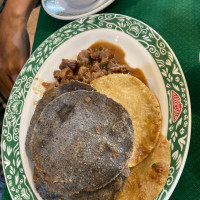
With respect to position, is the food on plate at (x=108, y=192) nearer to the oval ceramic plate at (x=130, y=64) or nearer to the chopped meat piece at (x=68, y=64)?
the oval ceramic plate at (x=130, y=64)

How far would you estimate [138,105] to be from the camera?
→ 263 centimetres

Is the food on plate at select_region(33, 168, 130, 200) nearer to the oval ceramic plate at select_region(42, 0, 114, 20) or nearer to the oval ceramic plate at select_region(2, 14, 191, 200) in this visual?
the oval ceramic plate at select_region(2, 14, 191, 200)

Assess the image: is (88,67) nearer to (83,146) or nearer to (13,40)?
(83,146)

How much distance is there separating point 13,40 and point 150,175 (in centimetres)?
→ 330

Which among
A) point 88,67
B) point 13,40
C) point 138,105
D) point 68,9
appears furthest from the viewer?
point 13,40

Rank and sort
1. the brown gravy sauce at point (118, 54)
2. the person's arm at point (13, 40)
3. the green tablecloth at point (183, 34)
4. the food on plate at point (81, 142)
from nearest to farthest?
Answer: the food on plate at point (81, 142) < the green tablecloth at point (183, 34) < the brown gravy sauce at point (118, 54) < the person's arm at point (13, 40)

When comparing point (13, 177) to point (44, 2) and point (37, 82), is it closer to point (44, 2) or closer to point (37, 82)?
point (37, 82)

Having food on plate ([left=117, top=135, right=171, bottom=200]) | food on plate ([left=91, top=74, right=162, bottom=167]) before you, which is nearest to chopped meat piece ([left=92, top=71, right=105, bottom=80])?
food on plate ([left=91, top=74, right=162, bottom=167])

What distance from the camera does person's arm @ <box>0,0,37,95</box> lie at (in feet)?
13.5

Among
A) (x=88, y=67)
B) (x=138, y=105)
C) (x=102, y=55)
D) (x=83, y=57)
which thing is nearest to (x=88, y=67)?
(x=88, y=67)

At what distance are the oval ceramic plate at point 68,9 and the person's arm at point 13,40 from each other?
77 centimetres

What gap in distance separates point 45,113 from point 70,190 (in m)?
0.85

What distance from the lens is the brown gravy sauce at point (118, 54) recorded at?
2.90m

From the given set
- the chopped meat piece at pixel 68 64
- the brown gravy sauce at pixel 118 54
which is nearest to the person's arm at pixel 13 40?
the chopped meat piece at pixel 68 64
